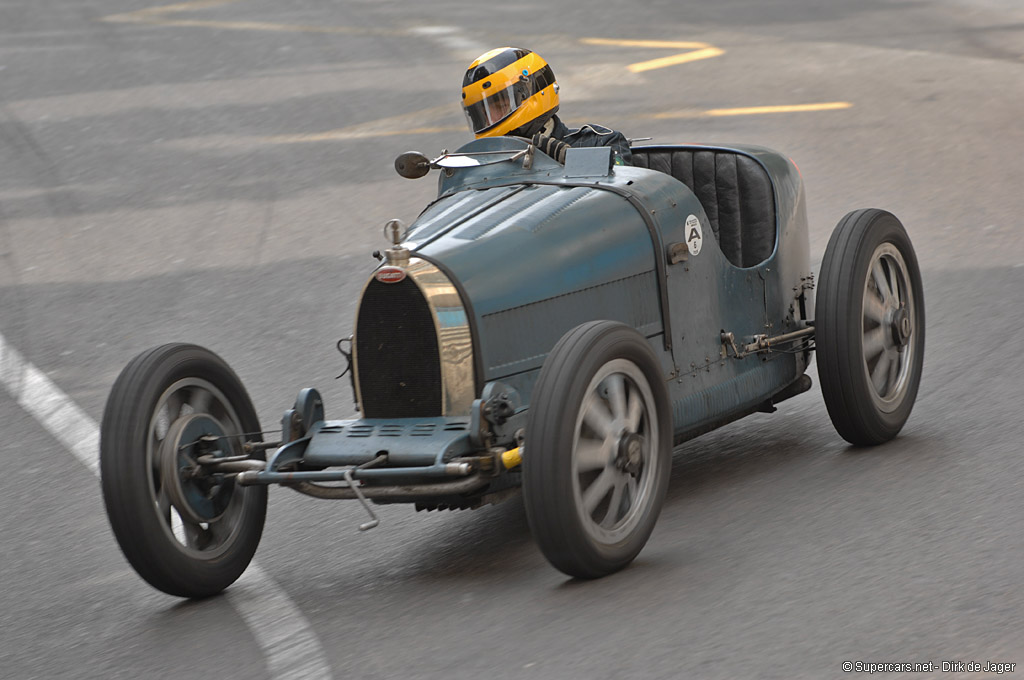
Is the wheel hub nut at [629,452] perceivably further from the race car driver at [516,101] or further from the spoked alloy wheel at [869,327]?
the race car driver at [516,101]

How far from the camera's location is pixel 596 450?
537 cm

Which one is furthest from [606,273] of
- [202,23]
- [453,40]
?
[202,23]

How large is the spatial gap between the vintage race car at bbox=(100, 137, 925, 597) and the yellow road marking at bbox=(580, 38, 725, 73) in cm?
1051

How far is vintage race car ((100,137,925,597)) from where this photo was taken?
17.6ft

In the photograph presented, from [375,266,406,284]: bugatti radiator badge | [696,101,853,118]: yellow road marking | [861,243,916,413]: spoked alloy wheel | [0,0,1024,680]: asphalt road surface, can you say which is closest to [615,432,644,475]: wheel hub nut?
[0,0,1024,680]: asphalt road surface

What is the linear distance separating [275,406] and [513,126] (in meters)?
2.34

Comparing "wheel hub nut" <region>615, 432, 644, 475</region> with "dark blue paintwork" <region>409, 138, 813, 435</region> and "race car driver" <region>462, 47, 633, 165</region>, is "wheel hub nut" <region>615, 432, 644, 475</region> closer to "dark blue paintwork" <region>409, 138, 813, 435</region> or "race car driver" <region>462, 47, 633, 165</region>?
"dark blue paintwork" <region>409, 138, 813, 435</region>

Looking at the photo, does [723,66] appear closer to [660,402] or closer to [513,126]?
[513,126]

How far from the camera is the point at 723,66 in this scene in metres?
16.9

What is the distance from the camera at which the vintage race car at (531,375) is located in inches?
211

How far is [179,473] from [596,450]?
153 centimetres

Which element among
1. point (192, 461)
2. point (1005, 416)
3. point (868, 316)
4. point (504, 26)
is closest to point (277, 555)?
point (192, 461)

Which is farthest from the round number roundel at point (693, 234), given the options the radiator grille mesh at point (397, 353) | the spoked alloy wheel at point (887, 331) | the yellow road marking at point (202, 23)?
the yellow road marking at point (202, 23)

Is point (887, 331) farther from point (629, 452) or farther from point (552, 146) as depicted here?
point (629, 452)
